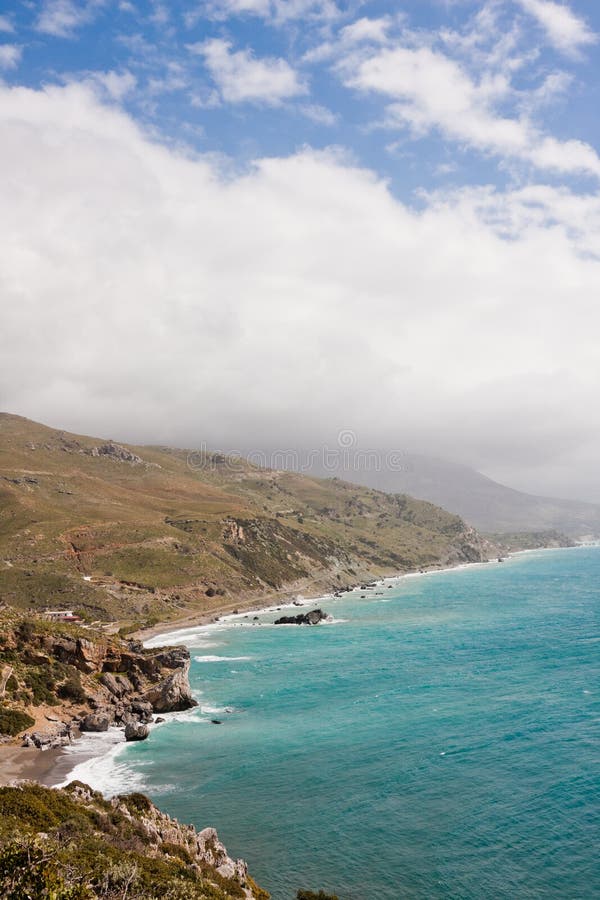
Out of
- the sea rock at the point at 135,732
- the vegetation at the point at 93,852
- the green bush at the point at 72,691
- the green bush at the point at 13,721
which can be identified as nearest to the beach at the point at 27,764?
the green bush at the point at 13,721

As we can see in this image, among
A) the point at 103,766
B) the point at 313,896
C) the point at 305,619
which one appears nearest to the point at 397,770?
the point at 313,896

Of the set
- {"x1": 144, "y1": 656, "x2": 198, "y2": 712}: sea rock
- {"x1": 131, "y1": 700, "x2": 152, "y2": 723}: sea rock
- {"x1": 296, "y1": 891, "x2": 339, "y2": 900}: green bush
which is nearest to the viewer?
{"x1": 296, "y1": 891, "x2": 339, "y2": 900}: green bush

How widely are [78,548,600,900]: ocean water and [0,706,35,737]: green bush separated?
13.6 m

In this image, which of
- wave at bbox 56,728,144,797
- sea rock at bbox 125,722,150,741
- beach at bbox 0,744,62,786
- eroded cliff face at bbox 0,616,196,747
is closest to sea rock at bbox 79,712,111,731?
eroded cliff face at bbox 0,616,196,747

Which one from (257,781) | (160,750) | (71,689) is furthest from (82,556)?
(257,781)

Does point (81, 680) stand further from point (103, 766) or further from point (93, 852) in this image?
point (93, 852)

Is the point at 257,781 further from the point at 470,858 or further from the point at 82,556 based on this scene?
the point at 82,556

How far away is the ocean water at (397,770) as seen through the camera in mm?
38594

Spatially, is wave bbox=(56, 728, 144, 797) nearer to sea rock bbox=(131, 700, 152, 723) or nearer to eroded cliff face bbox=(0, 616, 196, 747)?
eroded cliff face bbox=(0, 616, 196, 747)

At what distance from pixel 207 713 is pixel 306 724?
1615 centimetres

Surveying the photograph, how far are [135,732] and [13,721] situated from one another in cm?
1413

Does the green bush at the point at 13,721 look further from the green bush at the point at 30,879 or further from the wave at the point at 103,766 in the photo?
the green bush at the point at 30,879

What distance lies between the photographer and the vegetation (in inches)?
882

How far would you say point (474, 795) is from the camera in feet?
159
